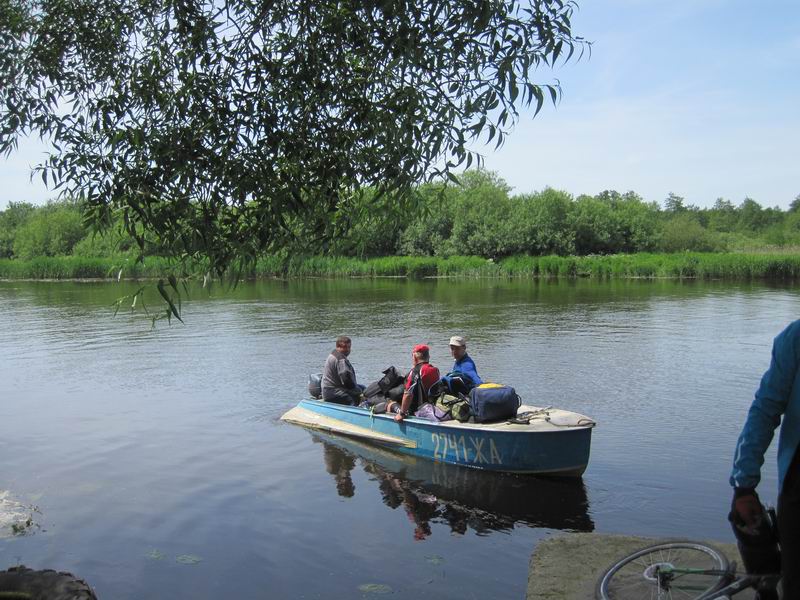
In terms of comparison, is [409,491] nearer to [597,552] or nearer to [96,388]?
[597,552]

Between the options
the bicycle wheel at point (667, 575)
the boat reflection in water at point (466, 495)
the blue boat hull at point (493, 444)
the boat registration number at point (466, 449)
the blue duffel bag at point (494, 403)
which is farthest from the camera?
the boat registration number at point (466, 449)

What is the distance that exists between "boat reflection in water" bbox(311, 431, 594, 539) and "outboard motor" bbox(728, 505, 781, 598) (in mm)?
6050

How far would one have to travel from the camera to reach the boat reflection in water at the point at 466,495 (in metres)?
9.67

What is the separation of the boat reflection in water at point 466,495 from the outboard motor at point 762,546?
6.05 meters

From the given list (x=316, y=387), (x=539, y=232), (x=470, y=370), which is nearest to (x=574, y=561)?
(x=470, y=370)

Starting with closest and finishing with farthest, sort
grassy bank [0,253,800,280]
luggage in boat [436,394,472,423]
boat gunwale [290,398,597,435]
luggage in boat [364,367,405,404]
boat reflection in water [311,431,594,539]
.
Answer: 1. boat reflection in water [311,431,594,539]
2. boat gunwale [290,398,597,435]
3. luggage in boat [436,394,472,423]
4. luggage in boat [364,367,405,404]
5. grassy bank [0,253,800,280]

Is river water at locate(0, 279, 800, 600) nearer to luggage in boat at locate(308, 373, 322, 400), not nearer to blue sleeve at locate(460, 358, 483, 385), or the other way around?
luggage in boat at locate(308, 373, 322, 400)

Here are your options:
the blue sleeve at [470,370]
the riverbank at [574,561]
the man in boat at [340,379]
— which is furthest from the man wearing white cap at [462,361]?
the riverbank at [574,561]

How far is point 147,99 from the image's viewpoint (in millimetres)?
5555

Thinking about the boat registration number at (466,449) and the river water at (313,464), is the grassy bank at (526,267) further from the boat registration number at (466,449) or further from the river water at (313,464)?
the boat registration number at (466,449)

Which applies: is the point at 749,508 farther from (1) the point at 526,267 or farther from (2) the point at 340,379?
(1) the point at 526,267

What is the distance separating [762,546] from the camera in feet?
11.4

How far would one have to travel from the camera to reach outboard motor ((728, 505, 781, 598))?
11.2 ft

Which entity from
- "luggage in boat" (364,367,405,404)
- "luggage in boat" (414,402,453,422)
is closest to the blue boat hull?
"luggage in boat" (414,402,453,422)
